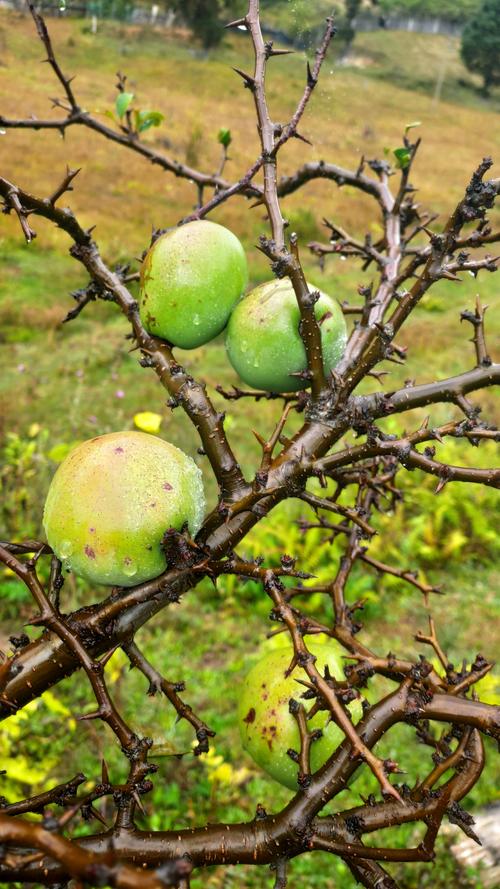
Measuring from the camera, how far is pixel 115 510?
0.97 metres

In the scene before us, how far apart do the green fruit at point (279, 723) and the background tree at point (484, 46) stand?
38.7ft

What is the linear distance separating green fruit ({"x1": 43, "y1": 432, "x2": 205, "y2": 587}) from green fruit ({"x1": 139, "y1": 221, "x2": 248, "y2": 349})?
0.34 m

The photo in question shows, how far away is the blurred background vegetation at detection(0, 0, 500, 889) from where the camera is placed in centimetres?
348

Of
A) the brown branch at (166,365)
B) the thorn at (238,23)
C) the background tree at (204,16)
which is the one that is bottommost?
the brown branch at (166,365)

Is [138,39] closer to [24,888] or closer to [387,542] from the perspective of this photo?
[387,542]

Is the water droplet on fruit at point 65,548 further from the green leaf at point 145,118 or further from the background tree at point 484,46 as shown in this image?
the background tree at point 484,46

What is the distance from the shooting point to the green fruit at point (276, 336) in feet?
4.05

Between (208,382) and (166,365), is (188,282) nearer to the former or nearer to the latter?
(166,365)

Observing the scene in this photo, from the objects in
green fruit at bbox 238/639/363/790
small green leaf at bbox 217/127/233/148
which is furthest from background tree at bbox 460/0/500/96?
green fruit at bbox 238/639/363/790

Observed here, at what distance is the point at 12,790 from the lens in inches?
109

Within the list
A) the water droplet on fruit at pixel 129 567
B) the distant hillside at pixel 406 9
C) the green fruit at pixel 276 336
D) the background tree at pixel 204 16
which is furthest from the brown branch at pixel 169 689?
the background tree at pixel 204 16

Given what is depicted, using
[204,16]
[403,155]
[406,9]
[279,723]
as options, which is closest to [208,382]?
[403,155]

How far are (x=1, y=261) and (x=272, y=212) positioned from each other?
9608 mm

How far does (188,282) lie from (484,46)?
15801mm
